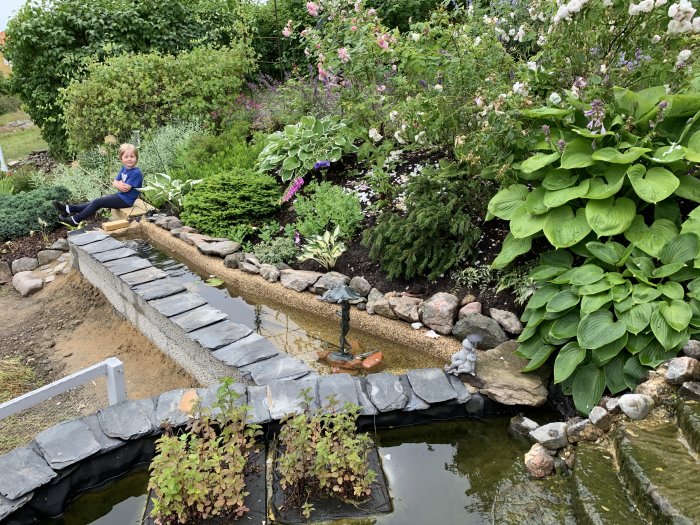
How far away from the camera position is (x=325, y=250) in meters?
4.96

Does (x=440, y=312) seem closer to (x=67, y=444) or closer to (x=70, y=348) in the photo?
(x=67, y=444)

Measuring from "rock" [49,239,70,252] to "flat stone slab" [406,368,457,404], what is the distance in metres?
4.94

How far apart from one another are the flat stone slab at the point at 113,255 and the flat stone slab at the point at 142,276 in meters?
0.49

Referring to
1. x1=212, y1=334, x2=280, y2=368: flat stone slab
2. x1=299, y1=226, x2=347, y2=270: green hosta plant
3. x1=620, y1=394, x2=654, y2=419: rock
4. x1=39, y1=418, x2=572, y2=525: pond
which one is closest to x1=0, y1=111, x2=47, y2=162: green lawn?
x1=299, y1=226, x2=347, y2=270: green hosta plant

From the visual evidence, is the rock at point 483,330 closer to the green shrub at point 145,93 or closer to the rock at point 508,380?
the rock at point 508,380

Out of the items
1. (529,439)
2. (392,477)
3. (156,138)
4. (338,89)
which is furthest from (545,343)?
(156,138)

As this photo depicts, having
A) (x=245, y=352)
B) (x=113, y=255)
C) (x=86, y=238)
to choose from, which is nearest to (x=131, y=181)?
(x=86, y=238)

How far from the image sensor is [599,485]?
99.4 inches

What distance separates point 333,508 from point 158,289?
2510 mm

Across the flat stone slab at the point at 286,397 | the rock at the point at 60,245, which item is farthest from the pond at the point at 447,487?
the rock at the point at 60,245

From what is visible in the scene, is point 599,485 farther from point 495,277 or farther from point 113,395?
point 113,395

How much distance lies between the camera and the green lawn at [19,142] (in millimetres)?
12866

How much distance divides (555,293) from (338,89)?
3617mm

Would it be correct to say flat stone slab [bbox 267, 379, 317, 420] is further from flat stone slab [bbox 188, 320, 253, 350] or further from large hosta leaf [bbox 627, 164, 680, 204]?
large hosta leaf [bbox 627, 164, 680, 204]
